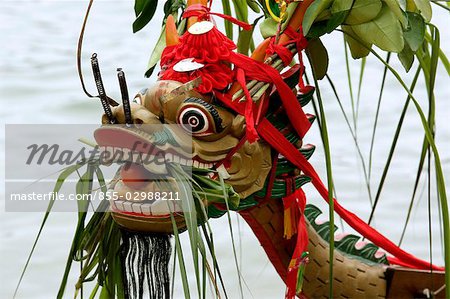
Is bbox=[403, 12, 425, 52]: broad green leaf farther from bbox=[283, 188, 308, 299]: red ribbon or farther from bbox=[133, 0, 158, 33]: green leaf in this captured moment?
bbox=[133, 0, 158, 33]: green leaf

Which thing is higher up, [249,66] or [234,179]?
[249,66]

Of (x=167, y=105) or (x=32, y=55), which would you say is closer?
(x=167, y=105)

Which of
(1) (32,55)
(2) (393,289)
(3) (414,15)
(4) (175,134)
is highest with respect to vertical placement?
(1) (32,55)

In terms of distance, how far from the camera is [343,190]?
7.20 ft

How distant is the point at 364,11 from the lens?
1.06 metres

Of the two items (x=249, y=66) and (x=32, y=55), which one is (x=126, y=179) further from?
(x=32, y=55)

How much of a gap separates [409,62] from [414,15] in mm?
51

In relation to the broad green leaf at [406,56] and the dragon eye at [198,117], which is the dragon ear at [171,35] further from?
the broad green leaf at [406,56]

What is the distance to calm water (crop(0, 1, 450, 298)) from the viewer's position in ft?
6.17

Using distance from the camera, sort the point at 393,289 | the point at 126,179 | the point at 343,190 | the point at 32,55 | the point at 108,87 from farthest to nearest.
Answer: the point at 32,55 → the point at 108,87 → the point at 343,190 → the point at 393,289 → the point at 126,179

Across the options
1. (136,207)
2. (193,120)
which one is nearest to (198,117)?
(193,120)

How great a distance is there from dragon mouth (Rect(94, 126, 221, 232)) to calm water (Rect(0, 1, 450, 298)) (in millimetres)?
563

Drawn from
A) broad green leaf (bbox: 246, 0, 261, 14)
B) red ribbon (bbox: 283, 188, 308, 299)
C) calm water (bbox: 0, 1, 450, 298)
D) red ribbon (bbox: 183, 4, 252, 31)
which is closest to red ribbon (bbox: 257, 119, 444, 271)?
red ribbon (bbox: 283, 188, 308, 299)

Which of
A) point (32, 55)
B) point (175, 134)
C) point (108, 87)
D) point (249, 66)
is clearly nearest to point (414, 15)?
point (249, 66)
